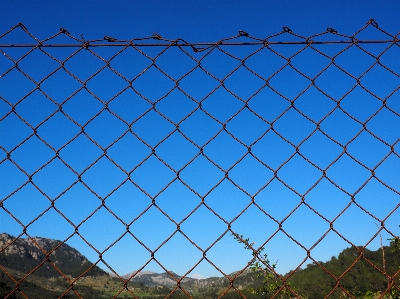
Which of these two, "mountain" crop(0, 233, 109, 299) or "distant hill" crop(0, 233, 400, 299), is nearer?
"mountain" crop(0, 233, 109, 299)

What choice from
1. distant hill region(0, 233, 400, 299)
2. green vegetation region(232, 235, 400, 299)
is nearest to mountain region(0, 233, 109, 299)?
distant hill region(0, 233, 400, 299)

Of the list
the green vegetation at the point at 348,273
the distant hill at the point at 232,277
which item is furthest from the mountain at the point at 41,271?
the green vegetation at the point at 348,273

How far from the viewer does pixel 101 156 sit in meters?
1.85

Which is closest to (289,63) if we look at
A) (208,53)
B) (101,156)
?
(208,53)

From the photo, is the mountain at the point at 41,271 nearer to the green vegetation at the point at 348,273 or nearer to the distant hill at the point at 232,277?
the distant hill at the point at 232,277

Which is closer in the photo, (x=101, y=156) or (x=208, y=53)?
(x=101, y=156)

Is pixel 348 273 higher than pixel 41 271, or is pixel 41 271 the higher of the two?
pixel 41 271

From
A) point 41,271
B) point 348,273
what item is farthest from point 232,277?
point 41,271

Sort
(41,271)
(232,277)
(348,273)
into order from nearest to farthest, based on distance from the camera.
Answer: (232,277)
(348,273)
(41,271)

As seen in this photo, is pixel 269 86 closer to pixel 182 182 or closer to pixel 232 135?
pixel 232 135

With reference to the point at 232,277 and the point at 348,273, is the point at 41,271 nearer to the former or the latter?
the point at 348,273

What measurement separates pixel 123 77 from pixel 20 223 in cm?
88

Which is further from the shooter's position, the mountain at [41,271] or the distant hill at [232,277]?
the distant hill at [232,277]

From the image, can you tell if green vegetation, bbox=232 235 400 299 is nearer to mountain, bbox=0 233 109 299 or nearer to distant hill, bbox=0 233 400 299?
distant hill, bbox=0 233 400 299
